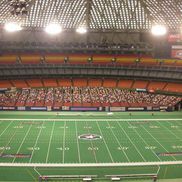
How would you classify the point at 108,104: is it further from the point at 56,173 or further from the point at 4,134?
the point at 56,173

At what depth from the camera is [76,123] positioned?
3959 cm

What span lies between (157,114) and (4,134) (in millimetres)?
21441

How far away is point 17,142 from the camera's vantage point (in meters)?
30.9

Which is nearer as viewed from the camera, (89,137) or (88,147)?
(88,147)

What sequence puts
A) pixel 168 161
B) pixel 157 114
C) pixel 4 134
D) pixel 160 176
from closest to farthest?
1. pixel 160 176
2. pixel 168 161
3. pixel 4 134
4. pixel 157 114

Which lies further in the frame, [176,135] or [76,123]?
[76,123]

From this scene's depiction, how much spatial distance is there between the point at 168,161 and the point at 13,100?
93.0ft

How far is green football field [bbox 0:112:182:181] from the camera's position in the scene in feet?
79.4

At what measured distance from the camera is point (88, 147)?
2995 cm

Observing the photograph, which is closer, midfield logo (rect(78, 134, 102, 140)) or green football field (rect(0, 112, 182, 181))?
green football field (rect(0, 112, 182, 181))

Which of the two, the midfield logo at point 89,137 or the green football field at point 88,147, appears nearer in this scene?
the green football field at point 88,147

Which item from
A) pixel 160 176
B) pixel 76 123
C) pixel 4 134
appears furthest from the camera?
pixel 76 123

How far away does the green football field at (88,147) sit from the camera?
24188 millimetres

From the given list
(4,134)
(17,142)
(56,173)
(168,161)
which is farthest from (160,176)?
(4,134)
